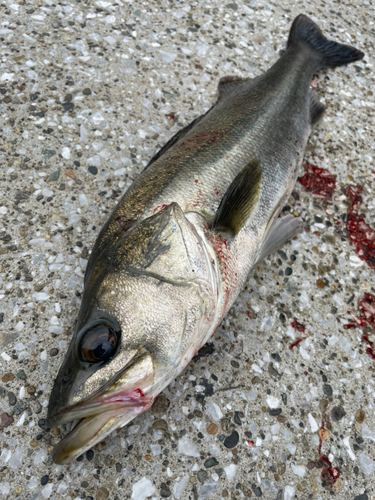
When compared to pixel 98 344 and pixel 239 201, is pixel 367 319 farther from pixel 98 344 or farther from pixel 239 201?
pixel 98 344

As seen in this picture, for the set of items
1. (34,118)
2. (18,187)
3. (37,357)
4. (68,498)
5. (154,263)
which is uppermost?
(154,263)

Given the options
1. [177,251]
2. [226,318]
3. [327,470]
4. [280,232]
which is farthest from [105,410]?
[280,232]

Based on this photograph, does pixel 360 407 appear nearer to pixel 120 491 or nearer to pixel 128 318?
pixel 120 491

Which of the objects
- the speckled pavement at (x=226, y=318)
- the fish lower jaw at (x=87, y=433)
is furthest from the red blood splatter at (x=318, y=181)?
the fish lower jaw at (x=87, y=433)

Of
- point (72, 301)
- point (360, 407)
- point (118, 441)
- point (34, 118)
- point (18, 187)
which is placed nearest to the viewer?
point (118, 441)

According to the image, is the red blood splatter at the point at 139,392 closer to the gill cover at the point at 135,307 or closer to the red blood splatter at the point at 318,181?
the gill cover at the point at 135,307

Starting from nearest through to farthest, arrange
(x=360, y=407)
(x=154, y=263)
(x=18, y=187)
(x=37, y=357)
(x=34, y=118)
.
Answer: (x=154, y=263) → (x=37, y=357) → (x=360, y=407) → (x=18, y=187) → (x=34, y=118)

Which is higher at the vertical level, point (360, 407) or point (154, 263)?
point (154, 263)

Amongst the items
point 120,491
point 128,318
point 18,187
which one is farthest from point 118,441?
point 18,187
